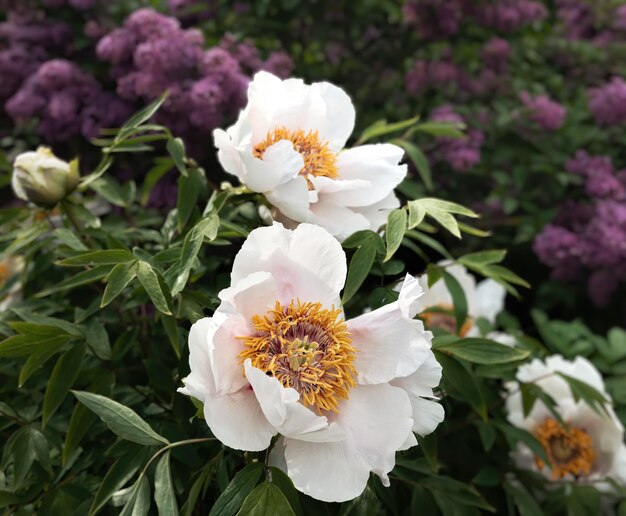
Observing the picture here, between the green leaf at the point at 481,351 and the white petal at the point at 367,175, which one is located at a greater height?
the white petal at the point at 367,175

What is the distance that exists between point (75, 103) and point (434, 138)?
784 millimetres

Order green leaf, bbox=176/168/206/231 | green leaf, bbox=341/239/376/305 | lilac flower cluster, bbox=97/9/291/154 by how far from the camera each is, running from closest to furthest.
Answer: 1. green leaf, bbox=341/239/376/305
2. green leaf, bbox=176/168/206/231
3. lilac flower cluster, bbox=97/9/291/154

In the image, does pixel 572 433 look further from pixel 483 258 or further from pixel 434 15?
Answer: pixel 434 15

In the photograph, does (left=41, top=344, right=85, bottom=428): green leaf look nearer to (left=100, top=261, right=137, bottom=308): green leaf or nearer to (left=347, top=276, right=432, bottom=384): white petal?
(left=100, top=261, right=137, bottom=308): green leaf

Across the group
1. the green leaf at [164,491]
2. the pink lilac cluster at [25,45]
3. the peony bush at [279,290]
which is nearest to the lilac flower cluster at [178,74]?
the peony bush at [279,290]

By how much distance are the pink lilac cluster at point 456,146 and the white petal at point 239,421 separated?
3.46 feet

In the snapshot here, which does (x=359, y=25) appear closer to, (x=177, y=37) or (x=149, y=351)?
(x=177, y=37)

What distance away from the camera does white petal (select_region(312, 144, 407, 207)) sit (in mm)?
621

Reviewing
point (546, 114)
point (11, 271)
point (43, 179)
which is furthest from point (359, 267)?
point (546, 114)

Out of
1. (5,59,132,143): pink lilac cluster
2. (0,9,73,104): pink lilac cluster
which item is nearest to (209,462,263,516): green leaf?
(5,59,132,143): pink lilac cluster

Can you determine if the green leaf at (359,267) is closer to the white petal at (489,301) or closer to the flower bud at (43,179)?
the flower bud at (43,179)

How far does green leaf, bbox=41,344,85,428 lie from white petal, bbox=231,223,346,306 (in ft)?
0.66

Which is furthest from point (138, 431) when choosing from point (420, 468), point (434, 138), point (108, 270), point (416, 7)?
point (416, 7)

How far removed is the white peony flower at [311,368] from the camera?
1.56ft
